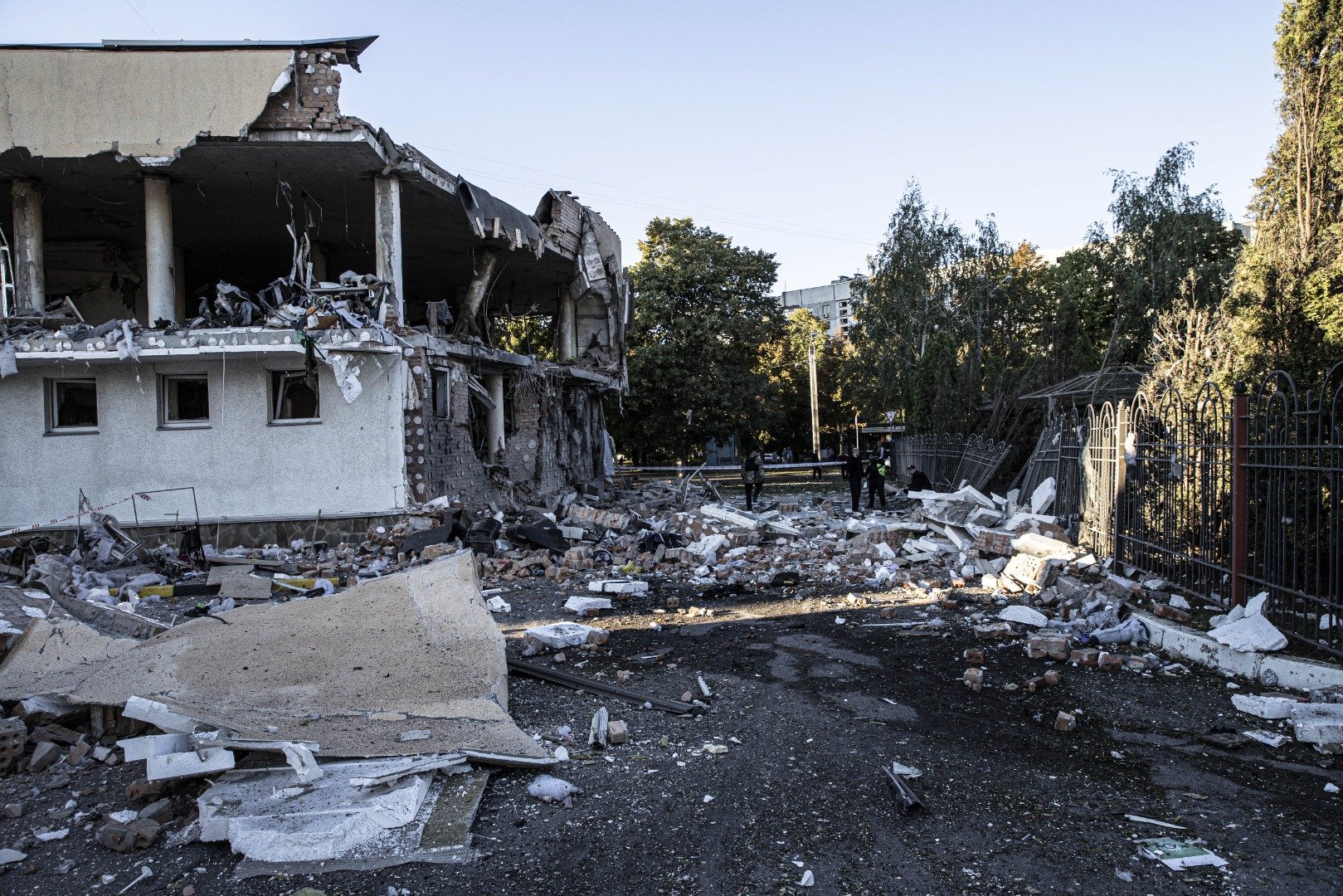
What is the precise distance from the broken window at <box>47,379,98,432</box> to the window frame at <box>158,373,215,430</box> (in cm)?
107

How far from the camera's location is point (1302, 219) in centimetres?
942

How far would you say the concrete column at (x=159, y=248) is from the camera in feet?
45.3

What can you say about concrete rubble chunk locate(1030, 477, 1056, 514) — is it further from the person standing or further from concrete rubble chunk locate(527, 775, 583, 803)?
concrete rubble chunk locate(527, 775, 583, 803)

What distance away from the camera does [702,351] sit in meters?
34.2

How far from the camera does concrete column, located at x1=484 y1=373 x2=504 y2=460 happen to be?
17594mm

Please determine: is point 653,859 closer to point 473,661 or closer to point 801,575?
point 473,661

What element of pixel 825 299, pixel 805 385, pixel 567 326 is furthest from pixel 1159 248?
pixel 825 299

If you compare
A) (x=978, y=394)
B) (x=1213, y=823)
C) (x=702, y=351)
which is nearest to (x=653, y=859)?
(x=1213, y=823)

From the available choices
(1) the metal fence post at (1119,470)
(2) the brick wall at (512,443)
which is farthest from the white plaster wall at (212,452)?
(1) the metal fence post at (1119,470)

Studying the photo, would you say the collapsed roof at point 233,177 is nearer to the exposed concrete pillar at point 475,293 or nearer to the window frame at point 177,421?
the exposed concrete pillar at point 475,293

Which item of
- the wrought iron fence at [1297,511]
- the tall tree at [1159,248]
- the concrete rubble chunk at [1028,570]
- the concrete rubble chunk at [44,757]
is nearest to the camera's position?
the concrete rubble chunk at [44,757]

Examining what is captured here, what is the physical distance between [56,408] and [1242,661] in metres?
A: 16.3

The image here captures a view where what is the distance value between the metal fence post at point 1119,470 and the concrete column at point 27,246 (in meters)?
16.4

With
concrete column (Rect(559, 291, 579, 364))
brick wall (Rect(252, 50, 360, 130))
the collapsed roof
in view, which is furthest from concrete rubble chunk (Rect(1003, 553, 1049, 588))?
concrete column (Rect(559, 291, 579, 364))
